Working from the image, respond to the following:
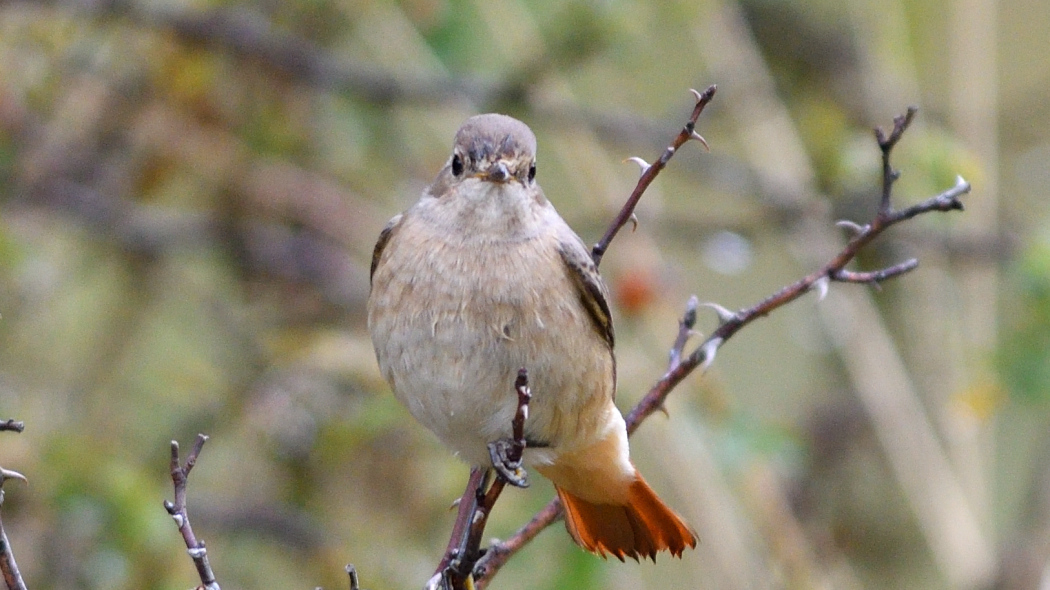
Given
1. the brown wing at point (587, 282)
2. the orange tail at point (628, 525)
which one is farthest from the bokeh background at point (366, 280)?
the brown wing at point (587, 282)

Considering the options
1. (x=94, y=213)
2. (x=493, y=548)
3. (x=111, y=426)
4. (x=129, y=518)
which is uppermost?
(x=94, y=213)

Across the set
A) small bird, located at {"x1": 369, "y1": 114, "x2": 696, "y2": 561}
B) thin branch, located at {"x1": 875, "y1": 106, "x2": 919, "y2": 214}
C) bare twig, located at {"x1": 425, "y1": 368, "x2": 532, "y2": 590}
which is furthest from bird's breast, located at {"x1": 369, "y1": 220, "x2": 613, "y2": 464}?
thin branch, located at {"x1": 875, "y1": 106, "x2": 919, "y2": 214}

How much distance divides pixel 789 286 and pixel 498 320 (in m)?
0.69

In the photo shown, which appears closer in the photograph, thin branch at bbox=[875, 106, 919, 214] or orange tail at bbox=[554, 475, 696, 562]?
thin branch at bbox=[875, 106, 919, 214]

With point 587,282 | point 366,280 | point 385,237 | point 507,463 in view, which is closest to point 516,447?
point 507,463

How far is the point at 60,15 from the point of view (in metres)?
4.61

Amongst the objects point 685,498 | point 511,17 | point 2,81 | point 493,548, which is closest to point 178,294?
point 2,81

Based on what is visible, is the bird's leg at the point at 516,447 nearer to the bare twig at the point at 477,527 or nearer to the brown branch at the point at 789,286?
the bare twig at the point at 477,527

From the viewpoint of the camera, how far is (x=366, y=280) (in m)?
5.60

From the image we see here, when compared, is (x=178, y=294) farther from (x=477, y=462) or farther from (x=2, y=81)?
(x=477, y=462)

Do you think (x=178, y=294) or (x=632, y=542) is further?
(x=178, y=294)

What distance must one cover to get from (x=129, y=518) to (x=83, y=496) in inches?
6.9

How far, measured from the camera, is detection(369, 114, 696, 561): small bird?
9.25 ft

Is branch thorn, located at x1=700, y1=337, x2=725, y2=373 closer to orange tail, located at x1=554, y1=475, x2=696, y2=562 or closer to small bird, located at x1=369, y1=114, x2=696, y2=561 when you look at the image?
small bird, located at x1=369, y1=114, x2=696, y2=561
